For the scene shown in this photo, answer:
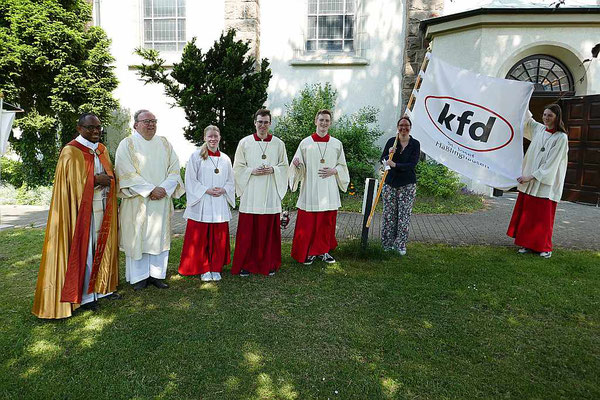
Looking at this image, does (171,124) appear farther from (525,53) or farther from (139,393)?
(139,393)

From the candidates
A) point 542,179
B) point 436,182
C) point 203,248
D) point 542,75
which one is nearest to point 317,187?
point 203,248

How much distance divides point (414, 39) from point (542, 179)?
7778mm

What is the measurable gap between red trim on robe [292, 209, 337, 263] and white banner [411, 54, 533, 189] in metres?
1.69

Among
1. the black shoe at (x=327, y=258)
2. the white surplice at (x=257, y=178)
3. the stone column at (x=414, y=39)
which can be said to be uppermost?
the stone column at (x=414, y=39)

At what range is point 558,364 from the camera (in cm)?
341

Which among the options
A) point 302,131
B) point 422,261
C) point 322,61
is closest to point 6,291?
point 422,261

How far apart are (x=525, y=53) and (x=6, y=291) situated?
1300 cm

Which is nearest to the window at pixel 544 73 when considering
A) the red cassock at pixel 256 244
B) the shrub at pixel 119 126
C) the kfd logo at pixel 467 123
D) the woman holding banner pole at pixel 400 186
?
the kfd logo at pixel 467 123

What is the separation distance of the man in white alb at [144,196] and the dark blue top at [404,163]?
318cm

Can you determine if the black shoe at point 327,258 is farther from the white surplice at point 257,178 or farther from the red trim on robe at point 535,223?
the red trim on robe at point 535,223

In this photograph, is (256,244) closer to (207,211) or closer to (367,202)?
(207,211)

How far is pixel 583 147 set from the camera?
32.3 feet

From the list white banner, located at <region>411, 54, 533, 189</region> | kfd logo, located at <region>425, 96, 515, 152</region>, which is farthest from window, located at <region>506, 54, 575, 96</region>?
kfd logo, located at <region>425, 96, 515, 152</region>

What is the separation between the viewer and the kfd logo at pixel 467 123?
220 inches
